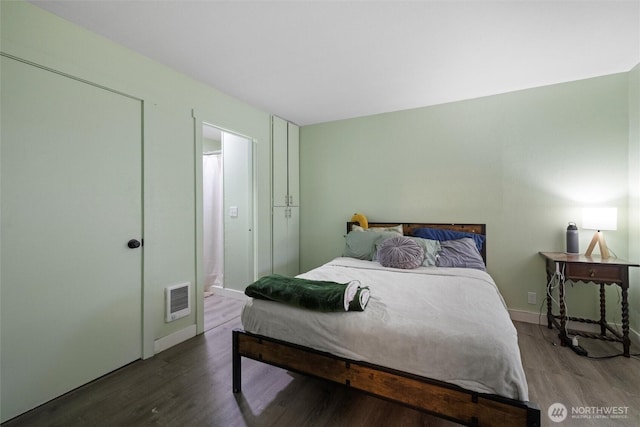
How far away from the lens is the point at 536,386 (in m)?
1.83

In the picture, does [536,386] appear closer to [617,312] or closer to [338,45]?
[617,312]

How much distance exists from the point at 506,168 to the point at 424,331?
8.14 ft

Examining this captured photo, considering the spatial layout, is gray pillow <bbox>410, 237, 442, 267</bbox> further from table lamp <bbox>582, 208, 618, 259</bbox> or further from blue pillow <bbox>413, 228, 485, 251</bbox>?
table lamp <bbox>582, 208, 618, 259</bbox>

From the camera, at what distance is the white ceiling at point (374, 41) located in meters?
1.72

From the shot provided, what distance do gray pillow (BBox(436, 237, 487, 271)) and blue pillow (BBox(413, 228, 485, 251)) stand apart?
5.9 inches

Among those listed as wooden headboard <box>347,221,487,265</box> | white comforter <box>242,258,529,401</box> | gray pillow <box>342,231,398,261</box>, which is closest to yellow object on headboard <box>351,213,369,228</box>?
wooden headboard <box>347,221,487,265</box>

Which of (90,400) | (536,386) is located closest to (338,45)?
(536,386)

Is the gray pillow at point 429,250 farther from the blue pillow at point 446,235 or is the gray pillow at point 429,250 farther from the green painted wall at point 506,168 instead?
the green painted wall at point 506,168

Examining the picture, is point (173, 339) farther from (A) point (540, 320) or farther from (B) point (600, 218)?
(B) point (600, 218)

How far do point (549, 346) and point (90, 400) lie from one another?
140 inches

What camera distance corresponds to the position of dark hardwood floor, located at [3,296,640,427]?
5.05 ft

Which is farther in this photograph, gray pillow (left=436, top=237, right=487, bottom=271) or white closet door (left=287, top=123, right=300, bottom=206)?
white closet door (left=287, top=123, right=300, bottom=206)

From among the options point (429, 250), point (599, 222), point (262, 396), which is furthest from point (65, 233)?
point (599, 222)

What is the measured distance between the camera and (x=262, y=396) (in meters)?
1.73
